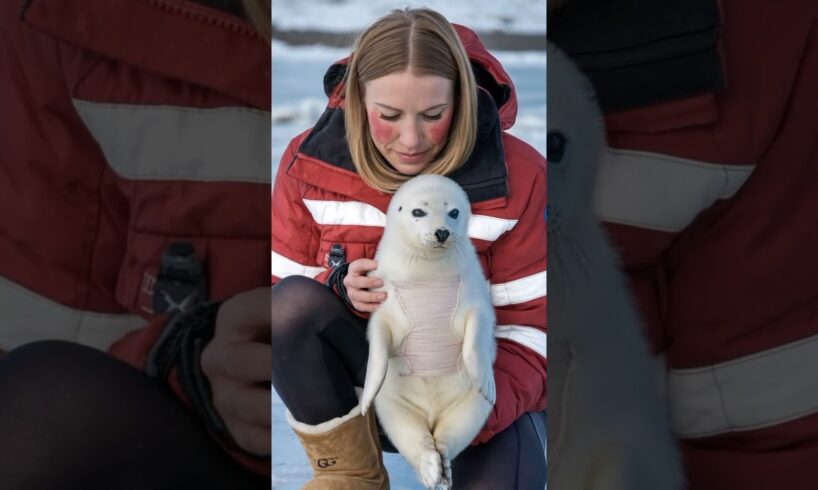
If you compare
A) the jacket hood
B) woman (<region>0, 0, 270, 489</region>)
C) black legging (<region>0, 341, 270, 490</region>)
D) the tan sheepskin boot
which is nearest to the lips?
the jacket hood

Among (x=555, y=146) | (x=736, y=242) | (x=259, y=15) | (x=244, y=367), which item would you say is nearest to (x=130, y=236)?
(x=244, y=367)

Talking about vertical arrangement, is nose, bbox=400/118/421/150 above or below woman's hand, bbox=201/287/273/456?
above

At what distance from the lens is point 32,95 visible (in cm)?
142

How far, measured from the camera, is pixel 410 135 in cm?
131

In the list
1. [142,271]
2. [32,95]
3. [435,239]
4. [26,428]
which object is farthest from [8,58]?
[435,239]

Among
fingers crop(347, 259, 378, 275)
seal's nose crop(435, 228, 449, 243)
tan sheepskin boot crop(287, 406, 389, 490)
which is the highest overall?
seal's nose crop(435, 228, 449, 243)

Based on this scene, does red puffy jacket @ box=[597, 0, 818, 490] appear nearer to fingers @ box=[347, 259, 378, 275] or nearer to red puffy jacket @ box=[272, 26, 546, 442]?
red puffy jacket @ box=[272, 26, 546, 442]

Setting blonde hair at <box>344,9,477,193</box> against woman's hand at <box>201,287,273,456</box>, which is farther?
woman's hand at <box>201,287,273,456</box>

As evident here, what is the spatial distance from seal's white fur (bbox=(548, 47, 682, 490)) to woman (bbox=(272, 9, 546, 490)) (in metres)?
0.05

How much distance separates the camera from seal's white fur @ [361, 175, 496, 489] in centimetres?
130

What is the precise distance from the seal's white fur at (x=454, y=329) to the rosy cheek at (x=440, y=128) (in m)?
0.05

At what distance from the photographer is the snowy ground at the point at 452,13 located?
1.32 meters

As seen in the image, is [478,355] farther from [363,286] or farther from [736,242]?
[736,242]

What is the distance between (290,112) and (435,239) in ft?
0.84
